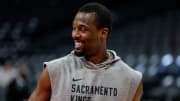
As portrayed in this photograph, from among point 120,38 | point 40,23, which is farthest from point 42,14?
point 120,38

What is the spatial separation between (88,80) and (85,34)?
23 centimetres

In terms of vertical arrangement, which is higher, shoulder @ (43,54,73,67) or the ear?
the ear

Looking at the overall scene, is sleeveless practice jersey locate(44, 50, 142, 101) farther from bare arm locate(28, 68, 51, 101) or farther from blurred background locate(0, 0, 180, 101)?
blurred background locate(0, 0, 180, 101)

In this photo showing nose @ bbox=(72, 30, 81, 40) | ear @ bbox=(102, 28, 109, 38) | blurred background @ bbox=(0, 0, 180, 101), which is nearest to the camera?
nose @ bbox=(72, 30, 81, 40)

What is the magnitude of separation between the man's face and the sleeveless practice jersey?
0.33ft

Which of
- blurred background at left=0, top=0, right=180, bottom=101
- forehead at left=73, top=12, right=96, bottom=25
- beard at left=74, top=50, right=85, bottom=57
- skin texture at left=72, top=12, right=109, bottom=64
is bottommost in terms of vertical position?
blurred background at left=0, top=0, right=180, bottom=101

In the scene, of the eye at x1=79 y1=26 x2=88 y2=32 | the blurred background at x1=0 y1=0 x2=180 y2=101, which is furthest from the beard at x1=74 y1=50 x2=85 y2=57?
the blurred background at x1=0 y1=0 x2=180 y2=101

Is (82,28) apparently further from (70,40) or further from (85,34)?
(70,40)

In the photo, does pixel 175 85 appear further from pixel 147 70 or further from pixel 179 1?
pixel 179 1

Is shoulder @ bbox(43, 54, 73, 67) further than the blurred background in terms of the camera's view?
No

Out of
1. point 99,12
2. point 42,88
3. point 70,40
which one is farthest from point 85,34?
point 70,40

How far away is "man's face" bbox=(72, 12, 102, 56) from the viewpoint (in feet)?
9.43

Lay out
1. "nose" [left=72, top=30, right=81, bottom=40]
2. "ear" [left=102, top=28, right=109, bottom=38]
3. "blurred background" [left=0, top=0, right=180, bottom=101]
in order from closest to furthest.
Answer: "nose" [left=72, top=30, right=81, bottom=40]
"ear" [left=102, top=28, right=109, bottom=38]
"blurred background" [left=0, top=0, right=180, bottom=101]

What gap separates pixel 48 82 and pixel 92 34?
32 cm
